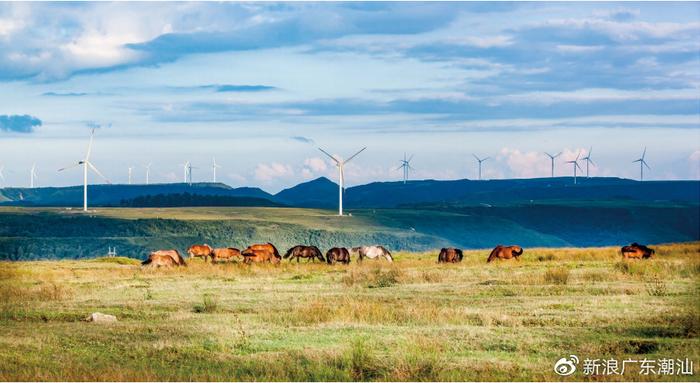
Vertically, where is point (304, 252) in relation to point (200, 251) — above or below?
above

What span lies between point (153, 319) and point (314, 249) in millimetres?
31632

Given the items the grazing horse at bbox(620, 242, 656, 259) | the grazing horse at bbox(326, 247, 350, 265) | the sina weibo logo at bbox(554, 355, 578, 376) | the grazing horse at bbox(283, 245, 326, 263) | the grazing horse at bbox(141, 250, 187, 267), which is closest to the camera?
the sina weibo logo at bbox(554, 355, 578, 376)

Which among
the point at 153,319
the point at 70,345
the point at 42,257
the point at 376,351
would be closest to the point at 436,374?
the point at 376,351

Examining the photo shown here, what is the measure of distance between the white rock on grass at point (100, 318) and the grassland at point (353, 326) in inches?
11.6

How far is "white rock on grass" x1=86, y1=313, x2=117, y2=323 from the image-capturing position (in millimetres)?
28750

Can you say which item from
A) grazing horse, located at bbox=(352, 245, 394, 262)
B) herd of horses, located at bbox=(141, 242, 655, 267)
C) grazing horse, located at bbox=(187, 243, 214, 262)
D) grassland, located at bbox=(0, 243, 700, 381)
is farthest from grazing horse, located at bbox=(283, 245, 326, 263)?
grassland, located at bbox=(0, 243, 700, 381)

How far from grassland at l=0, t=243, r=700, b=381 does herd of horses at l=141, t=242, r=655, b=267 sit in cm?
1147

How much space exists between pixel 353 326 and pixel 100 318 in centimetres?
768

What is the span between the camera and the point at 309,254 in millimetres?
60344

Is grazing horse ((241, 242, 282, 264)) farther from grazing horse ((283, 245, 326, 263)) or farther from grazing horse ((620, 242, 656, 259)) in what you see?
grazing horse ((620, 242, 656, 259))

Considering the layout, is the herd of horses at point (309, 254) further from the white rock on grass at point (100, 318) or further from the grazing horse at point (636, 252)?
the white rock on grass at point (100, 318)

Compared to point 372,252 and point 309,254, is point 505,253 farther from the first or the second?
point 309,254

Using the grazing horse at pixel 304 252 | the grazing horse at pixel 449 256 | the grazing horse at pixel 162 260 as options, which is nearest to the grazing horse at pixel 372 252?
the grazing horse at pixel 304 252

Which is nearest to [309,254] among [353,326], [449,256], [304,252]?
A: [304,252]
